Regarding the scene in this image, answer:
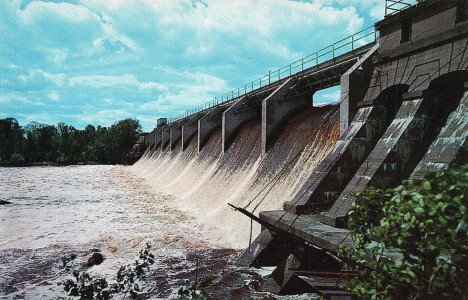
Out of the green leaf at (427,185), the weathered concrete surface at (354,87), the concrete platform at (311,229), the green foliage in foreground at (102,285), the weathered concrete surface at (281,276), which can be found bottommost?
the weathered concrete surface at (281,276)

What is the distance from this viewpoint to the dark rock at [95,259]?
9.10 metres

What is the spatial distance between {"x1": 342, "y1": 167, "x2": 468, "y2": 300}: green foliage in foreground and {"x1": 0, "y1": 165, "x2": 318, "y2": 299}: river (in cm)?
192

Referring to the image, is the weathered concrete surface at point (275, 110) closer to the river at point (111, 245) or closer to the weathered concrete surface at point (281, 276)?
the river at point (111, 245)

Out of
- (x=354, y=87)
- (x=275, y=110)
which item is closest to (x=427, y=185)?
(x=354, y=87)

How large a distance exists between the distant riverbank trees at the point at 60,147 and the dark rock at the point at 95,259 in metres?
49.9

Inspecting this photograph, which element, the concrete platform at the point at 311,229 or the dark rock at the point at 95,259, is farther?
the dark rock at the point at 95,259

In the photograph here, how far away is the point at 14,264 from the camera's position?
9.21 meters

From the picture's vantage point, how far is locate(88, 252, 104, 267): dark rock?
9.10 metres

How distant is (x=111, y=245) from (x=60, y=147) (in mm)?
72173

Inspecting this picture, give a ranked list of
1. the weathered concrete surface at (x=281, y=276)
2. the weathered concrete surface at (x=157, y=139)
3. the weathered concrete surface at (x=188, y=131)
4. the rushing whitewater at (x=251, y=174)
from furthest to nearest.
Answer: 1. the weathered concrete surface at (x=157, y=139)
2. the weathered concrete surface at (x=188, y=131)
3. the rushing whitewater at (x=251, y=174)
4. the weathered concrete surface at (x=281, y=276)

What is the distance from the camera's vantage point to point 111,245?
10.9 m

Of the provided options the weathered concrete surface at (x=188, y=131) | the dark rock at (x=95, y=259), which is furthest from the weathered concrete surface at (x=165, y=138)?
the dark rock at (x=95, y=259)

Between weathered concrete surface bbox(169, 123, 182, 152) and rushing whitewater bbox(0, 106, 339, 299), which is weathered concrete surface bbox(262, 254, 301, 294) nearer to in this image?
rushing whitewater bbox(0, 106, 339, 299)

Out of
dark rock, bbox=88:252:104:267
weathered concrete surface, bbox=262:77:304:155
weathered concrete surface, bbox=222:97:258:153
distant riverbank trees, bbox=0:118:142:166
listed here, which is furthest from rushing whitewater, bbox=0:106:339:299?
distant riverbank trees, bbox=0:118:142:166
